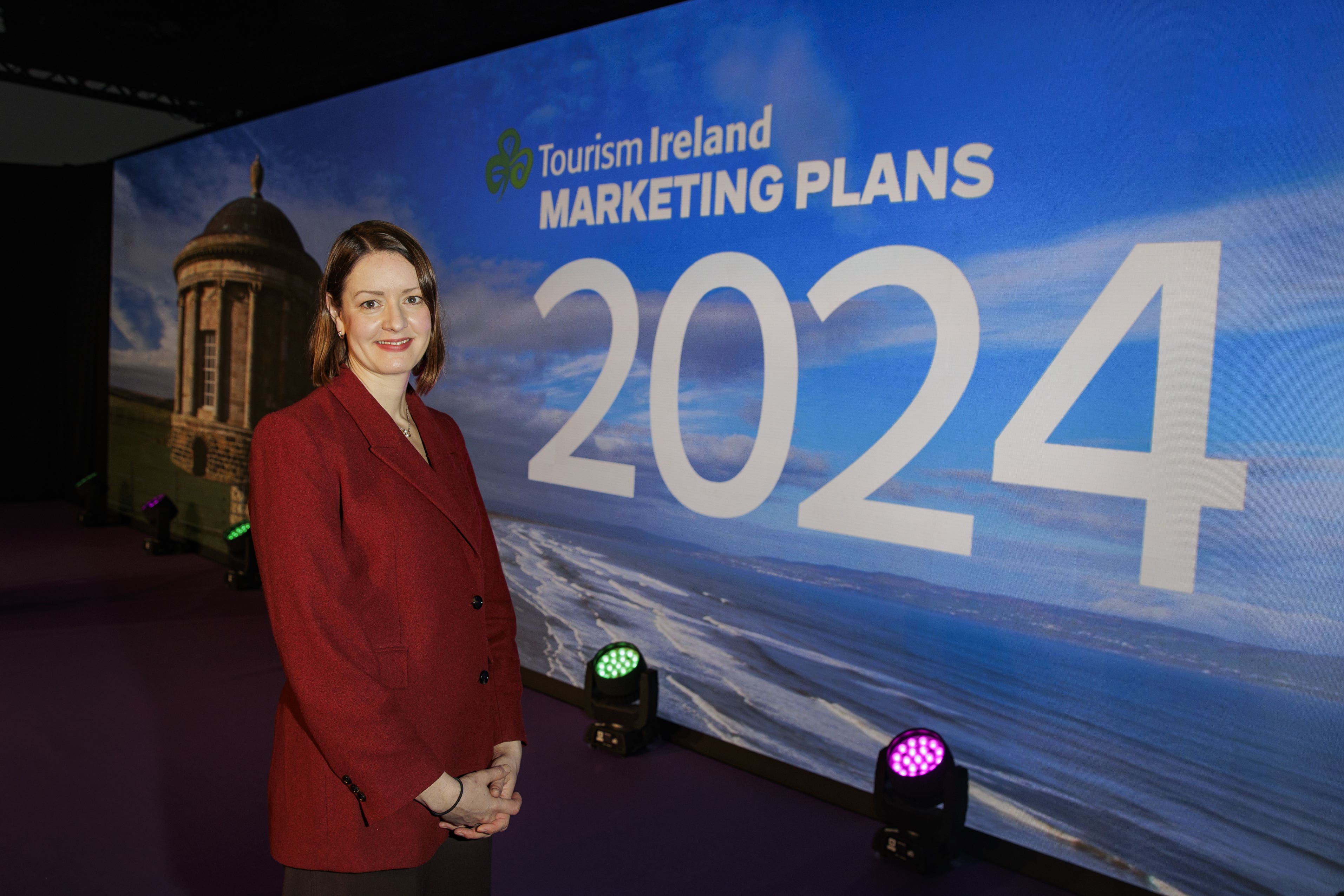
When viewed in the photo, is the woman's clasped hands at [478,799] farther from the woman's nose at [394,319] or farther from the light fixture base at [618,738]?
the light fixture base at [618,738]

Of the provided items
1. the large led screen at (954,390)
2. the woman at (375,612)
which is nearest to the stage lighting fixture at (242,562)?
the large led screen at (954,390)

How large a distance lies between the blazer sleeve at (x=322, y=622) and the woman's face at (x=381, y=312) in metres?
0.17

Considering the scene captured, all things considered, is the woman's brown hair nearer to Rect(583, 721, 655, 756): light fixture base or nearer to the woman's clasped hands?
the woman's clasped hands

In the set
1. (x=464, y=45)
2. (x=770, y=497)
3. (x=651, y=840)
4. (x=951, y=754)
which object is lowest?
(x=651, y=840)

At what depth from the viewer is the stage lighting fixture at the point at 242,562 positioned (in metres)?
5.58

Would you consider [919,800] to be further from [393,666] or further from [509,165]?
[509,165]

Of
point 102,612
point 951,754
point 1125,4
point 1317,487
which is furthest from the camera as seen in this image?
point 102,612

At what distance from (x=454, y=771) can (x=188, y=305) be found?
20.8 ft

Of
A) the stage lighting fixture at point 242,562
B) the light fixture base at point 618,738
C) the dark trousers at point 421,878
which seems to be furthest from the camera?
the stage lighting fixture at point 242,562

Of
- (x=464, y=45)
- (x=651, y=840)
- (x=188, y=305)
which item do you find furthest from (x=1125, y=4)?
(x=188, y=305)

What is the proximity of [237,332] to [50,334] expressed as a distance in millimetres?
3454

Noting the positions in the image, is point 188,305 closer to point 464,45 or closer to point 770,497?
point 464,45

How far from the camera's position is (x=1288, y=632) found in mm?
2188

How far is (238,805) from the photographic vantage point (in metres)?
2.87
